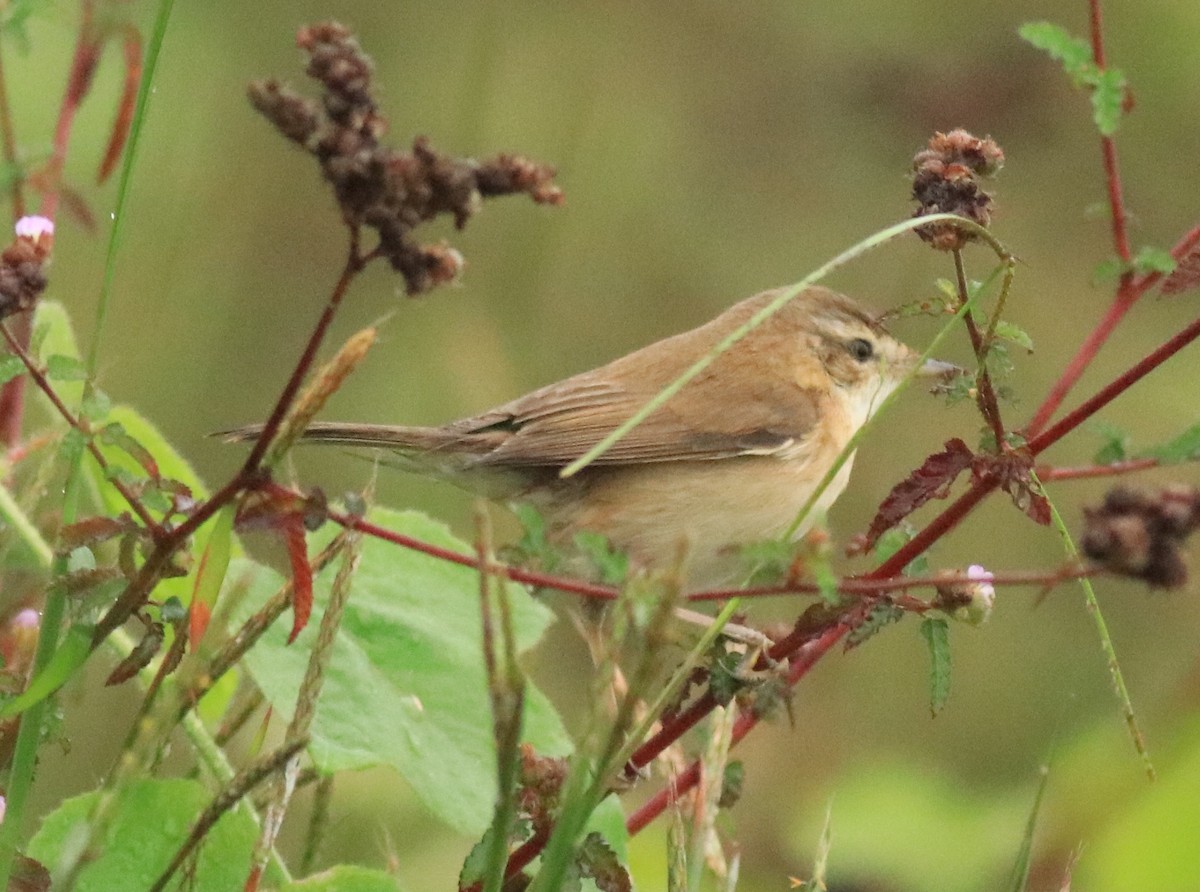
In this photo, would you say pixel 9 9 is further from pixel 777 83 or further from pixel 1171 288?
pixel 777 83

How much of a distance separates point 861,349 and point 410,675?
2.00 meters

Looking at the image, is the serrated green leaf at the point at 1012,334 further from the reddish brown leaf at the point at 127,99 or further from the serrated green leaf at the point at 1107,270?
the reddish brown leaf at the point at 127,99

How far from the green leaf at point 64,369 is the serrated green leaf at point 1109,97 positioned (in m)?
1.14

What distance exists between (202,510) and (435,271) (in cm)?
37

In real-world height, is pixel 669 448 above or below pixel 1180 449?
above

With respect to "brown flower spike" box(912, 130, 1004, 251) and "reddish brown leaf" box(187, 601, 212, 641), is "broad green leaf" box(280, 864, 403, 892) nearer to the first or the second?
"reddish brown leaf" box(187, 601, 212, 641)

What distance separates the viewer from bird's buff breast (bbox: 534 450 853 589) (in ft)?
11.9

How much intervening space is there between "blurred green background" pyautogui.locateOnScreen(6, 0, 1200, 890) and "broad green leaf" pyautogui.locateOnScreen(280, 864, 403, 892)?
85.2 inches

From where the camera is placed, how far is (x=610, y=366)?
3986mm

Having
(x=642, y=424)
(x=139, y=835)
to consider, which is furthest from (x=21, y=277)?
(x=642, y=424)

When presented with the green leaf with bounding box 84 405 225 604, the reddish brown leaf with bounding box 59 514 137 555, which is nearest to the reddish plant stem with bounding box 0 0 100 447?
the green leaf with bounding box 84 405 225 604

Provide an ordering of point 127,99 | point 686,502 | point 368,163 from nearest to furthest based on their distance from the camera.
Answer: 1. point 368,163
2. point 127,99
3. point 686,502

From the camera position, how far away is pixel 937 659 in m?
1.85

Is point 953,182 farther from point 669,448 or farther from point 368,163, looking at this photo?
point 669,448
